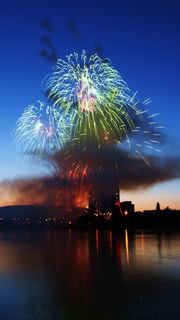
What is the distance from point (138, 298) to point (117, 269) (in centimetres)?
1177

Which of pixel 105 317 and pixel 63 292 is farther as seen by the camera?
pixel 63 292

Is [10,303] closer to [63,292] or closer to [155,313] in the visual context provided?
[63,292]

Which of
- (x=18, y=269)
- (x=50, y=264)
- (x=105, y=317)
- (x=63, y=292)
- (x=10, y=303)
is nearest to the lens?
(x=105, y=317)

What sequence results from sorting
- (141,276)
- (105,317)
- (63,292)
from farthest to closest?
(141,276) → (63,292) → (105,317)

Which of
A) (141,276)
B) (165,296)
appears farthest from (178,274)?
(165,296)

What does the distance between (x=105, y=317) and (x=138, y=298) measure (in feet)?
13.3

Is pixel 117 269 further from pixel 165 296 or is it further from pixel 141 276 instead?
pixel 165 296

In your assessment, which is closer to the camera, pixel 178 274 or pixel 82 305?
pixel 82 305

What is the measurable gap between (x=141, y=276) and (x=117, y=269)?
4.15 meters

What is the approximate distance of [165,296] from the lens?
2008 centimetres

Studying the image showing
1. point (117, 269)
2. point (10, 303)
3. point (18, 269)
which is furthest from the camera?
point (18, 269)

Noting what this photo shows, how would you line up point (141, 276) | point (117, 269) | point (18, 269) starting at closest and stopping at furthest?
point (141, 276), point (117, 269), point (18, 269)

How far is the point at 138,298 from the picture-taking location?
20.0 metres

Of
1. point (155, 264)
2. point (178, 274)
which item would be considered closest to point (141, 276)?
point (178, 274)
